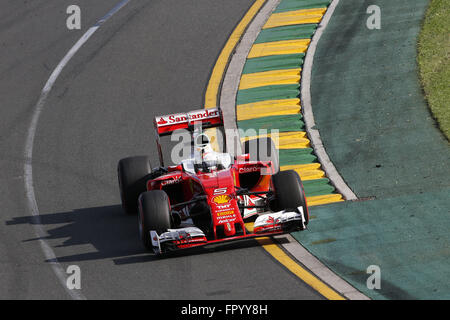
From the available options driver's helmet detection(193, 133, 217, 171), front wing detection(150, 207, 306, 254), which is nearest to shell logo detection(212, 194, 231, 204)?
front wing detection(150, 207, 306, 254)

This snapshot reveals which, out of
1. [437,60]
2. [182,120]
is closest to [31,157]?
[182,120]

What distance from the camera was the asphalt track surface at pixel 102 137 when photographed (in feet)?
38.8

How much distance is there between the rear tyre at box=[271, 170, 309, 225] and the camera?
12.7 metres

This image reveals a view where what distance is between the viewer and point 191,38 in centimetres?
2258

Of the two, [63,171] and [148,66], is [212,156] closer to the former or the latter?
[63,171]

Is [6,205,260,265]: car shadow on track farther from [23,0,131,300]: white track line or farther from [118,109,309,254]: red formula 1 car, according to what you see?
[118,109,309,254]: red formula 1 car

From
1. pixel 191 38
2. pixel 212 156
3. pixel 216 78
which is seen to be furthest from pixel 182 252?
pixel 191 38

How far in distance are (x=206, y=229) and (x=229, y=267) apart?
1.12 metres

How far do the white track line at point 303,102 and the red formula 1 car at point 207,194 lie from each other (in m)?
0.41

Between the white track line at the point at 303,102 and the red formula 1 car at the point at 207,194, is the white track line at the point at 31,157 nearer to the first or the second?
the red formula 1 car at the point at 207,194

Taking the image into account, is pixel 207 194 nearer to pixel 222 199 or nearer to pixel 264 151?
pixel 222 199

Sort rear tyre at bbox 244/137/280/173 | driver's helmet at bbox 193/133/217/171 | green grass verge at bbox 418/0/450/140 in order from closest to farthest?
driver's helmet at bbox 193/133/217/171 → rear tyre at bbox 244/137/280/173 → green grass verge at bbox 418/0/450/140

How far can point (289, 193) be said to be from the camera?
12.7 meters

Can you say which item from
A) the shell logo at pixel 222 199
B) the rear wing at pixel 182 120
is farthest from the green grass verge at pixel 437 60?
the shell logo at pixel 222 199
